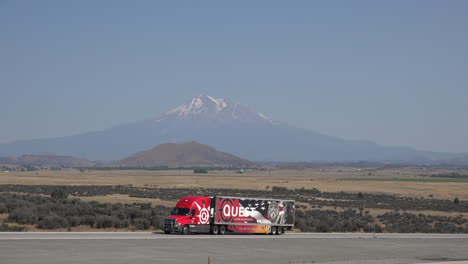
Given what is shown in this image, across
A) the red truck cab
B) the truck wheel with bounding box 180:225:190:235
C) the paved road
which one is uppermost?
the red truck cab

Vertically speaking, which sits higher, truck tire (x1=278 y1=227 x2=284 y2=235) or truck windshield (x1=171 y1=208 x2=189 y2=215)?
truck windshield (x1=171 y1=208 x2=189 y2=215)

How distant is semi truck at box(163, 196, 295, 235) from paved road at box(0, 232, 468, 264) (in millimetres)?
1098

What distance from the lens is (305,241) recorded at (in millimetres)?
39938

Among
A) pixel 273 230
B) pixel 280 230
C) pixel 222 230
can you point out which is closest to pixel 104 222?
pixel 222 230

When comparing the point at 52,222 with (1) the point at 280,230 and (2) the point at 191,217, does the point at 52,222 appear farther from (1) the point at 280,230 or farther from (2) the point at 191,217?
(1) the point at 280,230

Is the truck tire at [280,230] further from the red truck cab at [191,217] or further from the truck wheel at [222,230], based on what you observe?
the red truck cab at [191,217]

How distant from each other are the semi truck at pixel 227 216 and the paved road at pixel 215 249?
3.60 feet

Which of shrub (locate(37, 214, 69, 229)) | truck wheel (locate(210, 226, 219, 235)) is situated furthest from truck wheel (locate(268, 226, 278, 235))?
shrub (locate(37, 214, 69, 229))

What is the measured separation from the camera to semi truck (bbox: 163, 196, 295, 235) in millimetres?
40812

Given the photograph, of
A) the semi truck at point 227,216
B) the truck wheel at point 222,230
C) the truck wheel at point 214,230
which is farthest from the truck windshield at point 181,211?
the truck wheel at point 222,230

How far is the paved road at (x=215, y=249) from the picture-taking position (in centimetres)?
2898

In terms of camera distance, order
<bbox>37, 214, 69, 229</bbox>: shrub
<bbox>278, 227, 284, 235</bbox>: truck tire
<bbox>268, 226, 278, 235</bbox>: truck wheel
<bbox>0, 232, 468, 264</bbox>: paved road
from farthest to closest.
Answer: <bbox>278, 227, 284, 235</bbox>: truck tire < <bbox>268, 226, 278, 235</bbox>: truck wheel < <bbox>37, 214, 69, 229</bbox>: shrub < <bbox>0, 232, 468, 264</bbox>: paved road

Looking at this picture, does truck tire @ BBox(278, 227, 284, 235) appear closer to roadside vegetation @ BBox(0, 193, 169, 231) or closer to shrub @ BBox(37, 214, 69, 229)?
roadside vegetation @ BBox(0, 193, 169, 231)

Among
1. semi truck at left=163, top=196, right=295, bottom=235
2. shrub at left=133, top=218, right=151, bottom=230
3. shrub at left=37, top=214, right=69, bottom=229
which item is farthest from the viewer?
shrub at left=133, top=218, right=151, bottom=230
